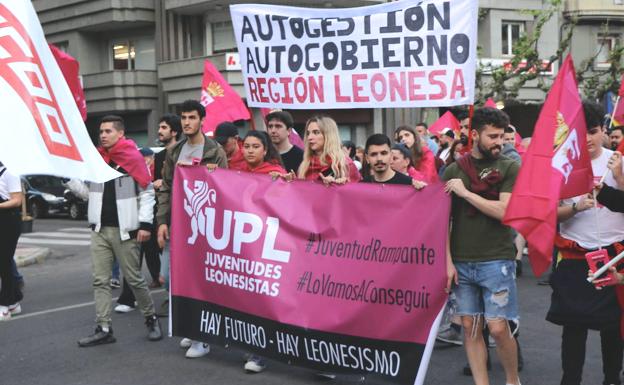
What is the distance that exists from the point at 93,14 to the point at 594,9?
19.2 m

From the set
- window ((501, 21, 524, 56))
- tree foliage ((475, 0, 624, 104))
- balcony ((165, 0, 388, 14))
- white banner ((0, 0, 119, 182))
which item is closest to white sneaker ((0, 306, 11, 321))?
white banner ((0, 0, 119, 182))

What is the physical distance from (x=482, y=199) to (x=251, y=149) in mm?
2232

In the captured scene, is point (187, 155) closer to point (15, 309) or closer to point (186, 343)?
point (186, 343)

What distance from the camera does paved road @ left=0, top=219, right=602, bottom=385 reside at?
19.8 feet

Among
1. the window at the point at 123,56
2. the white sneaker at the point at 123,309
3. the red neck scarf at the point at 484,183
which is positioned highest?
the window at the point at 123,56

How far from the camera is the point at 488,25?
2920cm

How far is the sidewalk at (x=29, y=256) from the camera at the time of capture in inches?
518

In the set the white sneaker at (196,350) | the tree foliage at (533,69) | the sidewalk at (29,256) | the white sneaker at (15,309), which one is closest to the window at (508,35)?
the tree foliage at (533,69)

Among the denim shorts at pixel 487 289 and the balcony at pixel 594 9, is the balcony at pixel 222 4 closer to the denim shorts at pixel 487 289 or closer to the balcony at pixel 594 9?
the balcony at pixel 594 9

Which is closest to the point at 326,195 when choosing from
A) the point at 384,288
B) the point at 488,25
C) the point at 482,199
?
the point at 384,288

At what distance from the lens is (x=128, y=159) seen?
7211 millimetres

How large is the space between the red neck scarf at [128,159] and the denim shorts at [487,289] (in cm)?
331

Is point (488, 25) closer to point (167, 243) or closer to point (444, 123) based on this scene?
point (444, 123)

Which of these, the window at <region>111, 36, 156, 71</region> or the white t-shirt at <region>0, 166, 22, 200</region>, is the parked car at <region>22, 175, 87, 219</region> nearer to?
the window at <region>111, 36, 156, 71</region>
